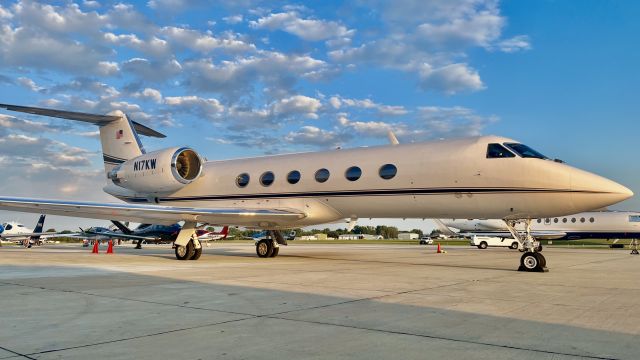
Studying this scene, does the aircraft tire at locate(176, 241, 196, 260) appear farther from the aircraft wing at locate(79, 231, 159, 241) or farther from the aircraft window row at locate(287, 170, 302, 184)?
the aircraft wing at locate(79, 231, 159, 241)

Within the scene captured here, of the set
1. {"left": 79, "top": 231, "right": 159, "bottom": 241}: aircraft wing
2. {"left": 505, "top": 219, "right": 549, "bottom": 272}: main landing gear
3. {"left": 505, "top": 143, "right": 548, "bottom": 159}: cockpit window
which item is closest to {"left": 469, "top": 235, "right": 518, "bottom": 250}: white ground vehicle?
{"left": 79, "top": 231, "right": 159, "bottom": 241}: aircraft wing

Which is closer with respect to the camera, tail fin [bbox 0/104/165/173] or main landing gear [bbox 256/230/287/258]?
main landing gear [bbox 256/230/287/258]

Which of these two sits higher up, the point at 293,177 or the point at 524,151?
the point at 524,151

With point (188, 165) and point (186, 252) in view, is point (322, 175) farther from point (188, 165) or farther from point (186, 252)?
point (188, 165)

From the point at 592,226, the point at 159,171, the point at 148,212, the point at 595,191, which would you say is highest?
the point at 159,171

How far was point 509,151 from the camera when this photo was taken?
1185 centimetres

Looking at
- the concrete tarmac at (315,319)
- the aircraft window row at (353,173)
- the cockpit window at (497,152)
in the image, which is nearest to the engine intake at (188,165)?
the aircraft window row at (353,173)

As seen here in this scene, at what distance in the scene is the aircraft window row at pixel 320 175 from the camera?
13.5 meters

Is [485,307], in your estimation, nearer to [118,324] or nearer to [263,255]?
[118,324]

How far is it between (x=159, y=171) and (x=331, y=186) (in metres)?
6.38

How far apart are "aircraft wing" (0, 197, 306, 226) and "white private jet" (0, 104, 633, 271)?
0.03 metres

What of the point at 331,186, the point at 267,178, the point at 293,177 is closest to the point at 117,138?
the point at 267,178

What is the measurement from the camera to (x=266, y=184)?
16.2 m

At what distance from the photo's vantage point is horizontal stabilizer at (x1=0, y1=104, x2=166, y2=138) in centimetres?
1587
